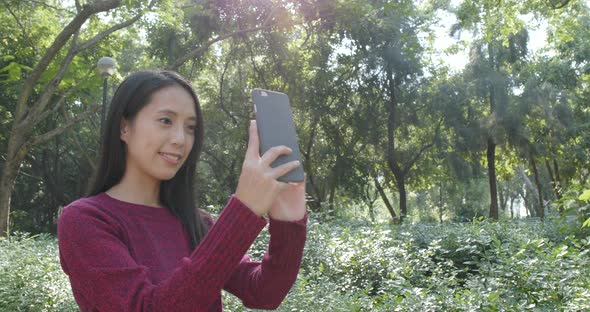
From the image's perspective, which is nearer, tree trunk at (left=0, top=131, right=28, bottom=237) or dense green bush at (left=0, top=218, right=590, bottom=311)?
dense green bush at (left=0, top=218, right=590, bottom=311)

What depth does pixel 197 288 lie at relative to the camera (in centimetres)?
113

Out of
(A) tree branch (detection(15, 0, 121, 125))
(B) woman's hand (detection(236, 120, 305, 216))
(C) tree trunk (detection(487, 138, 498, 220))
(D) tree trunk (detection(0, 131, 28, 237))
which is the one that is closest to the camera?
(B) woman's hand (detection(236, 120, 305, 216))

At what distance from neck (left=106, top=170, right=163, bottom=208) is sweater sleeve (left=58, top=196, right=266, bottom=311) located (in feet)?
0.56

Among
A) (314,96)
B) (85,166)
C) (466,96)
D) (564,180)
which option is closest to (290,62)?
(314,96)

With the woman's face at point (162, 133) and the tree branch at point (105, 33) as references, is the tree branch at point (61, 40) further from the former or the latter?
the woman's face at point (162, 133)

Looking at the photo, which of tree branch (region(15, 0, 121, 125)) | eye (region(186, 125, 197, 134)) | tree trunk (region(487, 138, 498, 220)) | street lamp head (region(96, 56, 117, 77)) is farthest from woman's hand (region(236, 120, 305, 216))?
tree trunk (region(487, 138, 498, 220))

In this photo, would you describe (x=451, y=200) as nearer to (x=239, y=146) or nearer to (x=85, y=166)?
(x=239, y=146)

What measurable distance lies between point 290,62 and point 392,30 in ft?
12.5

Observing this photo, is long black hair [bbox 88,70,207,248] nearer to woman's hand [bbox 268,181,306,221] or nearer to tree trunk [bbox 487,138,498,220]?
woman's hand [bbox 268,181,306,221]

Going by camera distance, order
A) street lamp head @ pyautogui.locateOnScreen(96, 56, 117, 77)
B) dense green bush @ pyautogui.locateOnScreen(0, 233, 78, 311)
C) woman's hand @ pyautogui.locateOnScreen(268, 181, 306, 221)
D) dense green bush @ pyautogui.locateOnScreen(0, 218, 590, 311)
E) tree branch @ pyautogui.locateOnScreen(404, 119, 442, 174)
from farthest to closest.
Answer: tree branch @ pyautogui.locateOnScreen(404, 119, 442, 174) < street lamp head @ pyautogui.locateOnScreen(96, 56, 117, 77) < dense green bush @ pyautogui.locateOnScreen(0, 233, 78, 311) < dense green bush @ pyautogui.locateOnScreen(0, 218, 590, 311) < woman's hand @ pyautogui.locateOnScreen(268, 181, 306, 221)

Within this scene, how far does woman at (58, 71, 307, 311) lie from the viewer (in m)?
1.14

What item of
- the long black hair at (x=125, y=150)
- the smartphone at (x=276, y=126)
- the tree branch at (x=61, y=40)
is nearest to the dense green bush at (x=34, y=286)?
the long black hair at (x=125, y=150)

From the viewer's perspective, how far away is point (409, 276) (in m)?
5.12

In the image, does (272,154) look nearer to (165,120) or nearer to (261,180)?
(261,180)
